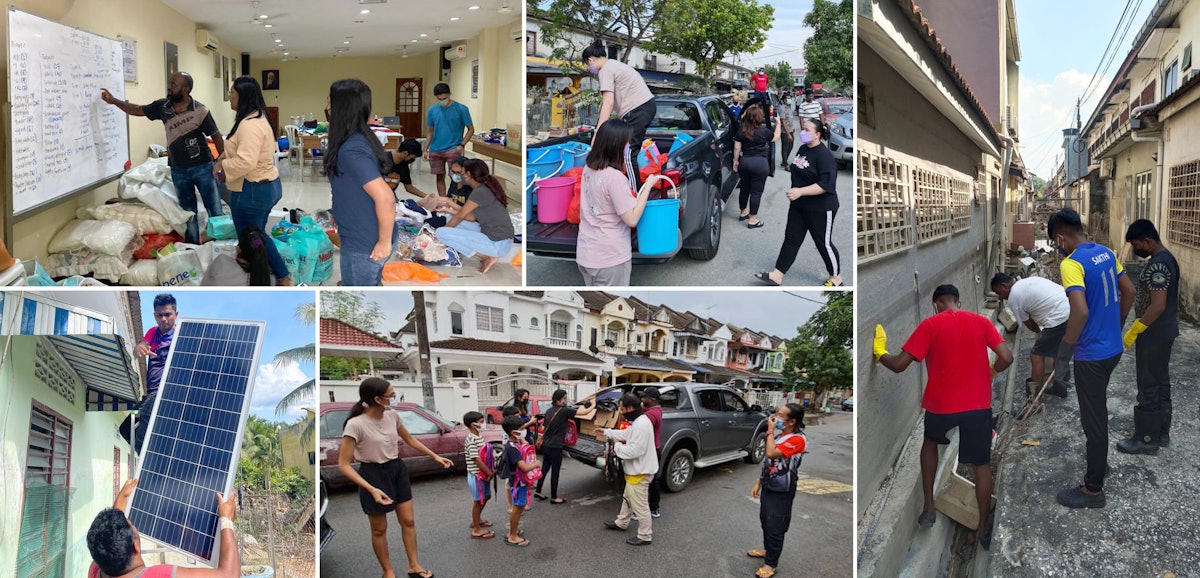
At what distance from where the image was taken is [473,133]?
10.6 feet

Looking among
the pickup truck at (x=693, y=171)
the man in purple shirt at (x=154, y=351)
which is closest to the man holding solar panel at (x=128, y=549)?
the man in purple shirt at (x=154, y=351)

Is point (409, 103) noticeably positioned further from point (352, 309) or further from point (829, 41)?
point (829, 41)

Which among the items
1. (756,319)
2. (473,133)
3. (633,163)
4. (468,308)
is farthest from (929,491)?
(473,133)

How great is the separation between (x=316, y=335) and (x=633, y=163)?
1.34 meters

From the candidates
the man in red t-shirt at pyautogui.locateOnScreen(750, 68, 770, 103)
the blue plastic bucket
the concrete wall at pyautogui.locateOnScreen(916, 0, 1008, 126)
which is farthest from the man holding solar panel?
the concrete wall at pyautogui.locateOnScreen(916, 0, 1008, 126)

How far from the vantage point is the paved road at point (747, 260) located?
3264 millimetres

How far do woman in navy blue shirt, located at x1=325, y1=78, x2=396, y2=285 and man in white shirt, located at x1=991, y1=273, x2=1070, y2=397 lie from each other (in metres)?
2.24

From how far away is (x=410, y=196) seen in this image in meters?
3.25

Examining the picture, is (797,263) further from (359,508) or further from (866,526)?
(359,508)

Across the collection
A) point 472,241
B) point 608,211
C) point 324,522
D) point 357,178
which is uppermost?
point 357,178

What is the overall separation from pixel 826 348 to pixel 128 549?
2.60 meters

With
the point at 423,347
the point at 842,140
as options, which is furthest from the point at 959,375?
the point at 423,347

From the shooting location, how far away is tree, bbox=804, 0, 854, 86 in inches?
122

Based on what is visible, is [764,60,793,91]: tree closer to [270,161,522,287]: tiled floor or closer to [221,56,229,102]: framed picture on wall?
[270,161,522,287]: tiled floor
